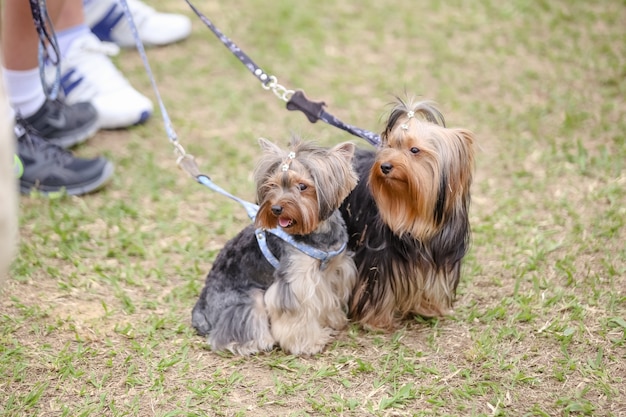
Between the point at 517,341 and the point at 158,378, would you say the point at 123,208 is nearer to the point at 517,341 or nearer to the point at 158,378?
the point at 158,378

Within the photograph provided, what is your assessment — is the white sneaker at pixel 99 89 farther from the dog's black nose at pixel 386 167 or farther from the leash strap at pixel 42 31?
the dog's black nose at pixel 386 167

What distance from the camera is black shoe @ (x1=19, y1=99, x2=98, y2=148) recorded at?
4.98 m

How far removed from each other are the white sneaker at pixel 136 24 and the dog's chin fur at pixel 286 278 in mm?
3695

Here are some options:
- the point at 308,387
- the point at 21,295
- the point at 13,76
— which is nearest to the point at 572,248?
the point at 308,387

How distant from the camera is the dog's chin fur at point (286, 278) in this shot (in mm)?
3104

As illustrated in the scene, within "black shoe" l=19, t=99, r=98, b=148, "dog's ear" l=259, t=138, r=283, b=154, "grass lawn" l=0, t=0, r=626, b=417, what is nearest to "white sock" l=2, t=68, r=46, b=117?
"black shoe" l=19, t=99, r=98, b=148

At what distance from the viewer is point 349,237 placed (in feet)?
11.8

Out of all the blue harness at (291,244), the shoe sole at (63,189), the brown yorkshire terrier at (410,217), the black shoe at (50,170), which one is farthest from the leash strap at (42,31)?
the brown yorkshire terrier at (410,217)

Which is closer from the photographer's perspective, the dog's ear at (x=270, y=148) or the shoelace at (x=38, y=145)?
the dog's ear at (x=270, y=148)

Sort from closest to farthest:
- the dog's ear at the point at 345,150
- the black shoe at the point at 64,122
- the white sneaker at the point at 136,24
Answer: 1. the dog's ear at the point at 345,150
2. the black shoe at the point at 64,122
3. the white sneaker at the point at 136,24

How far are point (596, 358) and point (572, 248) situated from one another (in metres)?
1.03

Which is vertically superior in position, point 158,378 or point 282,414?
point 282,414

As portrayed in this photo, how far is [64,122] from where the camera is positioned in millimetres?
5113

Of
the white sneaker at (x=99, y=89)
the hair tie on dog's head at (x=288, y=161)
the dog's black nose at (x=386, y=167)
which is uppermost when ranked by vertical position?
the dog's black nose at (x=386, y=167)
